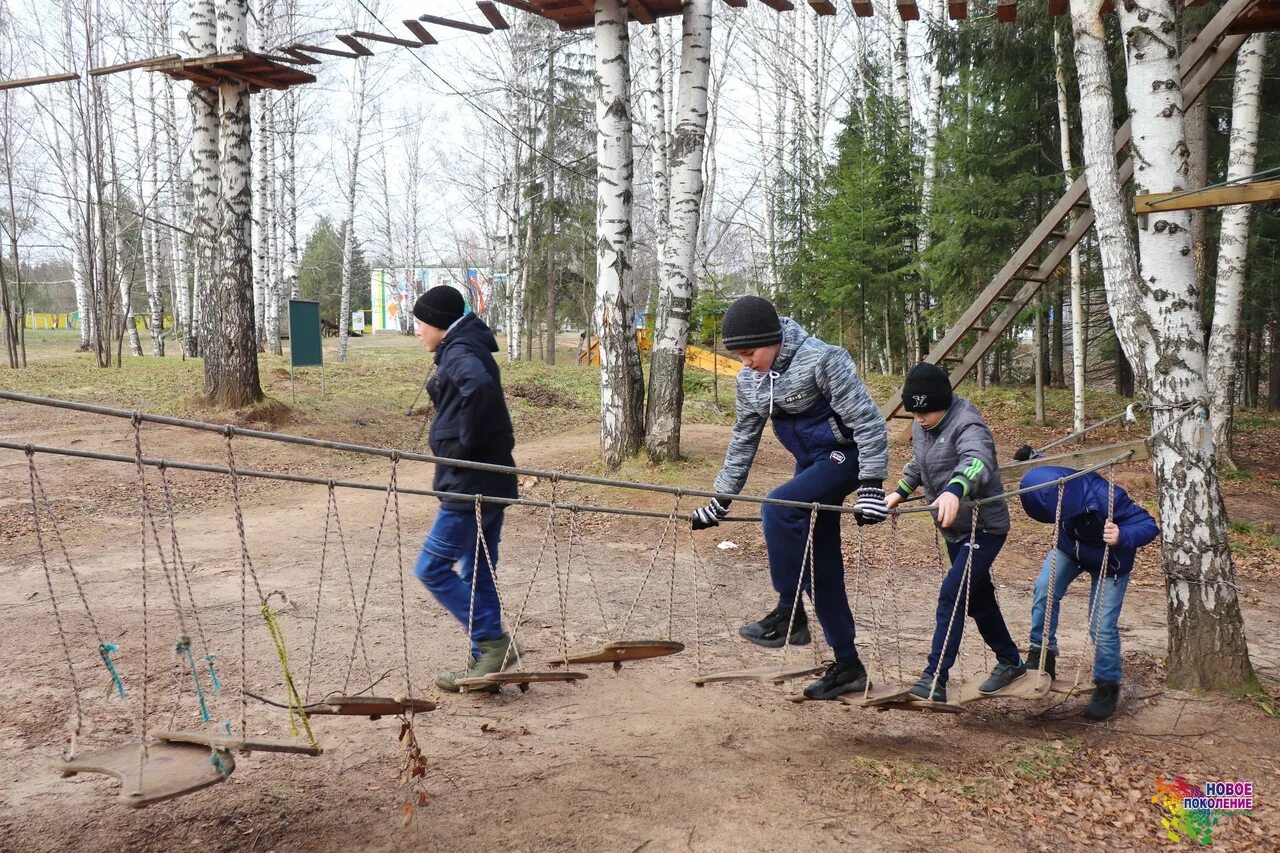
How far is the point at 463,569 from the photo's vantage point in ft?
14.8

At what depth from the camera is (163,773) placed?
8.86ft

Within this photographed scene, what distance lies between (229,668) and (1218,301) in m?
11.2

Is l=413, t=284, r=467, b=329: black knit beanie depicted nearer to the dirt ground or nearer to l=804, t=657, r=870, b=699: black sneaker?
the dirt ground

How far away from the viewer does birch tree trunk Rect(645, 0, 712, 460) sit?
9.41 meters

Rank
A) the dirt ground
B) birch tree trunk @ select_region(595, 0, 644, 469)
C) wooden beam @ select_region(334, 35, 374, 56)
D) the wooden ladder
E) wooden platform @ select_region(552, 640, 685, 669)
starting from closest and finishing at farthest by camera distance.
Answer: the dirt ground < wooden platform @ select_region(552, 640, 685, 669) < the wooden ladder < birch tree trunk @ select_region(595, 0, 644, 469) < wooden beam @ select_region(334, 35, 374, 56)

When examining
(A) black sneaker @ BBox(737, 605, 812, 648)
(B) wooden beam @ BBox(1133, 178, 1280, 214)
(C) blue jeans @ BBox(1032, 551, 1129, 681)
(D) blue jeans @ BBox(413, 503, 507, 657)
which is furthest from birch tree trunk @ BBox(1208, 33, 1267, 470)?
(D) blue jeans @ BBox(413, 503, 507, 657)

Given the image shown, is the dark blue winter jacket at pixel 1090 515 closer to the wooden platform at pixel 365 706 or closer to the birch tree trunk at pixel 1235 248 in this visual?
the wooden platform at pixel 365 706

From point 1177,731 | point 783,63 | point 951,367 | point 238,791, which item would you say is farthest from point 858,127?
point 238,791

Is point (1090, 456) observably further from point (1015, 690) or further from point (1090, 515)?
point (1015, 690)

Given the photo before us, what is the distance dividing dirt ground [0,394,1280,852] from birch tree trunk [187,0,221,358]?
4.92 m

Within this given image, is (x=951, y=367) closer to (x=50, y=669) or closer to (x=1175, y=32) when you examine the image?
(x=1175, y=32)

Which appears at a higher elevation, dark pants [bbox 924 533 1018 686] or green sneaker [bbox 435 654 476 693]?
dark pants [bbox 924 533 1018 686]

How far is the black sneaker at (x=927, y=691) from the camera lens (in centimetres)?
416

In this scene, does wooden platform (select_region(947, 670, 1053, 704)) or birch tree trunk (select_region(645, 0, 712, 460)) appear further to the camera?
birch tree trunk (select_region(645, 0, 712, 460))
